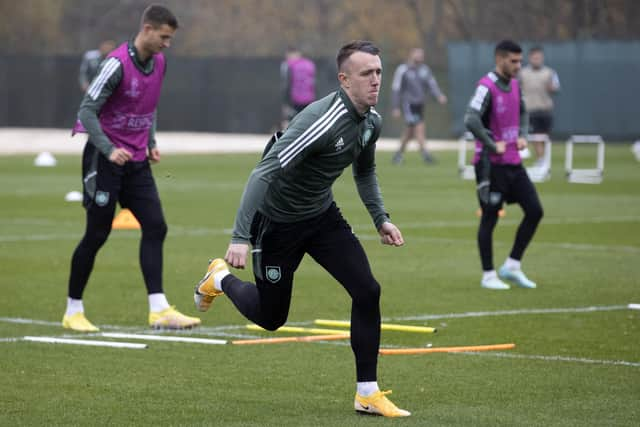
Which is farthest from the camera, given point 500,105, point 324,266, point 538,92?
point 538,92

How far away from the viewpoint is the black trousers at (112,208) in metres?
10.6

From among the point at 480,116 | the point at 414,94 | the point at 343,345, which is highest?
the point at 480,116

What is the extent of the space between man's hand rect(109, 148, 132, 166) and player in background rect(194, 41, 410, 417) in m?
2.45

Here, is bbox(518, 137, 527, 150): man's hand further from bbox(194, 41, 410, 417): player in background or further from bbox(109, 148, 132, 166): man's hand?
bbox(194, 41, 410, 417): player in background

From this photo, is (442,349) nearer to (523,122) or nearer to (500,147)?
(500,147)

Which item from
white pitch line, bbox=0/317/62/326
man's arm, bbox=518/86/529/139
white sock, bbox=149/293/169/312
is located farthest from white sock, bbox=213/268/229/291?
man's arm, bbox=518/86/529/139

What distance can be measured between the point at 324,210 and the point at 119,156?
9.07 feet

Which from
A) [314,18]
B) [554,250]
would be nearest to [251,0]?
[314,18]

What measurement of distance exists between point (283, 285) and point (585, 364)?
2.29m

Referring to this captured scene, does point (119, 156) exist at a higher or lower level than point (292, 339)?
higher

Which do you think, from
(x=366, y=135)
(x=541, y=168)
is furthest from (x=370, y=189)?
(x=541, y=168)

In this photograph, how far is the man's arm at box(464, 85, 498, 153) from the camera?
1286 centimetres

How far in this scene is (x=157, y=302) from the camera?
420 inches

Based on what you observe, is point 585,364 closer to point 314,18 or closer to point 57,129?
point 57,129
